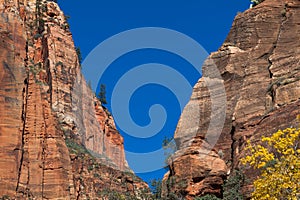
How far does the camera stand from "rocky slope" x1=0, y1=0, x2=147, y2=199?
83.1 m

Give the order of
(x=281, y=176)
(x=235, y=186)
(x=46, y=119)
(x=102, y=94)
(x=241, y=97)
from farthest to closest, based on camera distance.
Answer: (x=102, y=94), (x=46, y=119), (x=241, y=97), (x=235, y=186), (x=281, y=176)

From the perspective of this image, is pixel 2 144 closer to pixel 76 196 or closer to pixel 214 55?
→ pixel 76 196

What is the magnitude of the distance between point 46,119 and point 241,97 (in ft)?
123

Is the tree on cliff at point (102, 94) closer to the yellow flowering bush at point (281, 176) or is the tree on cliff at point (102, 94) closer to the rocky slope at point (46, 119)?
the rocky slope at point (46, 119)

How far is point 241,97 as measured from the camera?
2486 inches

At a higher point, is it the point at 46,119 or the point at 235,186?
the point at 46,119

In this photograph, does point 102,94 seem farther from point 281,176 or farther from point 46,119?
point 281,176

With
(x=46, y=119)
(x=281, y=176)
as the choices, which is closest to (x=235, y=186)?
(x=281, y=176)

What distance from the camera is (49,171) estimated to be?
86688 millimetres

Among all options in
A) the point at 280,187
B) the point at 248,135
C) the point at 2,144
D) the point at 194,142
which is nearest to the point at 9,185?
the point at 2,144

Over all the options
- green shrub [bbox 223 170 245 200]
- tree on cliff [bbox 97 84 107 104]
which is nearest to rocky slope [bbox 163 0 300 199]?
green shrub [bbox 223 170 245 200]

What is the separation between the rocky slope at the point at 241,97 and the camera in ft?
182

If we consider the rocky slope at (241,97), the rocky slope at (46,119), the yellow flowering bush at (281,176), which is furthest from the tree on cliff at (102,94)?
the yellow flowering bush at (281,176)

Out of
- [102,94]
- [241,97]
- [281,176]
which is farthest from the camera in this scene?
[102,94]
